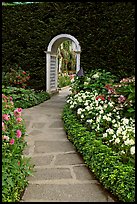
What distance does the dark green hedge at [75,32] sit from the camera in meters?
8.20

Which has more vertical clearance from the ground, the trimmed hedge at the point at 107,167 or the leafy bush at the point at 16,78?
the leafy bush at the point at 16,78

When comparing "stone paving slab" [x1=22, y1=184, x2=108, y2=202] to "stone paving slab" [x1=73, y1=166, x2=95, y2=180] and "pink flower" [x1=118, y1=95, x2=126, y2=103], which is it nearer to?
"stone paving slab" [x1=73, y1=166, x2=95, y2=180]

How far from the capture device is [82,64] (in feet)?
28.3

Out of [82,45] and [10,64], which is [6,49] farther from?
[82,45]

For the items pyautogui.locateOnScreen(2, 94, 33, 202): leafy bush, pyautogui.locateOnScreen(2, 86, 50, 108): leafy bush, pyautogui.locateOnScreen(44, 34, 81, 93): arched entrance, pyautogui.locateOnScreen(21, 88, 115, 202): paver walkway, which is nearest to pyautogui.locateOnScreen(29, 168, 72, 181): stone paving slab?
pyautogui.locateOnScreen(21, 88, 115, 202): paver walkway

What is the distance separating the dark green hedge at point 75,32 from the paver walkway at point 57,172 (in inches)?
164

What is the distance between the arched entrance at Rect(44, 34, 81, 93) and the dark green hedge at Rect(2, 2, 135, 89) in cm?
16

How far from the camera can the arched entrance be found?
8.64 meters

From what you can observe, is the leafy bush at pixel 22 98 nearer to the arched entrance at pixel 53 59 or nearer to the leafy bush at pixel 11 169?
the arched entrance at pixel 53 59

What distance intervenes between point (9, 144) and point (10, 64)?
7.34 metres

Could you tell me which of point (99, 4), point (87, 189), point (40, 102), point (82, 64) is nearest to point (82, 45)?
point (82, 64)

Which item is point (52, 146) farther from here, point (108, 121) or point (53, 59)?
point (53, 59)

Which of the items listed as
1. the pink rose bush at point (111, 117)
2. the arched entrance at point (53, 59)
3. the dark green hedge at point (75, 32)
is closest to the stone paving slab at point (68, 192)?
the pink rose bush at point (111, 117)

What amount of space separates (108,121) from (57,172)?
1.29 m
